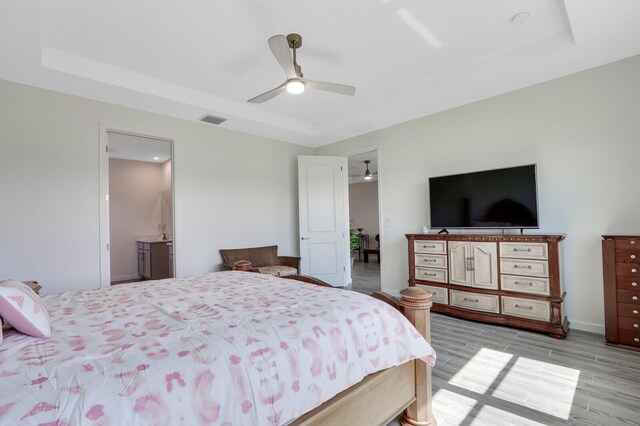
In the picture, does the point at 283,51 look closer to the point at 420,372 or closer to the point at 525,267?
the point at 420,372

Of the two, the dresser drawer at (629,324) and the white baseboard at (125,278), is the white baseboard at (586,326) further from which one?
the white baseboard at (125,278)

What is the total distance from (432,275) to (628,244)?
1.77m

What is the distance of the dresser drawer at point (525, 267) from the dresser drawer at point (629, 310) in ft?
1.83

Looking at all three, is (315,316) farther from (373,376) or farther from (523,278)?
(523,278)

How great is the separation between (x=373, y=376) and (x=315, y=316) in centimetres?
41

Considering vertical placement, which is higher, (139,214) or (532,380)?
(139,214)

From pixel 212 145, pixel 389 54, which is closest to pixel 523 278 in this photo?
pixel 389 54

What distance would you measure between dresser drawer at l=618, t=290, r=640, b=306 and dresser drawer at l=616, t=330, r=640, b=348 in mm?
250

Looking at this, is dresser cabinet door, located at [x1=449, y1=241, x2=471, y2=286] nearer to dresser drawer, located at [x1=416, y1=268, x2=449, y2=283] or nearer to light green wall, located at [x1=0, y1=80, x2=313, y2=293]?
dresser drawer, located at [x1=416, y1=268, x2=449, y2=283]

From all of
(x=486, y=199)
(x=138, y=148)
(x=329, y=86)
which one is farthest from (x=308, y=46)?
(x=138, y=148)

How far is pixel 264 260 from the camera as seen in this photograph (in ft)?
16.1

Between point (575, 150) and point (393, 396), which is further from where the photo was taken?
point (575, 150)

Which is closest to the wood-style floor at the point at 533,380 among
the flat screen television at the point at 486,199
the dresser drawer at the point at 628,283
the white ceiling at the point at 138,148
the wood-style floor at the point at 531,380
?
the wood-style floor at the point at 531,380

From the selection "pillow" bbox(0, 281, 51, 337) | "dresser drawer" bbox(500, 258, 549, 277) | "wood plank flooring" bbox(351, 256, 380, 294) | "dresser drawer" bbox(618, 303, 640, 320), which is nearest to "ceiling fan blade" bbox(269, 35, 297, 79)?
"pillow" bbox(0, 281, 51, 337)
